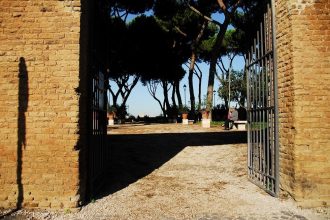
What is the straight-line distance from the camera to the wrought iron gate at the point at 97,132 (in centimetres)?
602

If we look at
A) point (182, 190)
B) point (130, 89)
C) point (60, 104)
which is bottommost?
point (182, 190)

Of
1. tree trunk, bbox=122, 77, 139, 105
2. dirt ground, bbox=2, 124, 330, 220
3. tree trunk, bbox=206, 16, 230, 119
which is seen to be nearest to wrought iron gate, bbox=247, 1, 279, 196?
dirt ground, bbox=2, 124, 330, 220

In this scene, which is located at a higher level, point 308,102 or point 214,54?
point 214,54

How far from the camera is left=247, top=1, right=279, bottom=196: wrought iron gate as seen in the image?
593cm

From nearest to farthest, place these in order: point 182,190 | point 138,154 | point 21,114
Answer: point 21,114 < point 182,190 < point 138,154

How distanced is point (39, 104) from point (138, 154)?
4843 millimetres

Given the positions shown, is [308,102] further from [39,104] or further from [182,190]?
[39,104]

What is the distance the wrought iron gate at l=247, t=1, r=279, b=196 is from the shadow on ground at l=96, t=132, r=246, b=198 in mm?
2520

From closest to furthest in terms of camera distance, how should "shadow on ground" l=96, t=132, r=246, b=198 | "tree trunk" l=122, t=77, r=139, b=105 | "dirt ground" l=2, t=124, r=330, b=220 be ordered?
"dirt ground" l=2, t=124, r=330, b=220, "shadow on ground" l=96, t=132, r=246, b=198, "tree trunk" l=122, t=77, r=139, b=105

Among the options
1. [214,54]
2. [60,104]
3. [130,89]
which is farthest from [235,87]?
[60,104]

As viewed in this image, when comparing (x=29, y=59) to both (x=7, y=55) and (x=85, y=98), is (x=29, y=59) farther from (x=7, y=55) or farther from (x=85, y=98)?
(x=85, y=98)

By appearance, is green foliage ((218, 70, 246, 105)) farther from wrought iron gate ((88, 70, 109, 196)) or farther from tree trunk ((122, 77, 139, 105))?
wrought iron gate ((88, 70, 109, 196))

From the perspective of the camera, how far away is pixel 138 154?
9836 millimetres

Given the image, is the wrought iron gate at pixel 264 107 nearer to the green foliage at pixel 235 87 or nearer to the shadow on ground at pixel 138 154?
the shadow on ground at pixel 138 154
